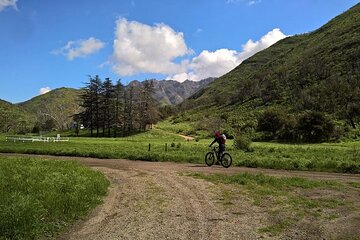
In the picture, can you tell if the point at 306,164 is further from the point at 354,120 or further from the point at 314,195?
the point at 354,120

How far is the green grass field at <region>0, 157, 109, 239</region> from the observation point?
30.6ft

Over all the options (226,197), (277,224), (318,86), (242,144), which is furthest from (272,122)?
(277,224)

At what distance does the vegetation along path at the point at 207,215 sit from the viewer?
9562 millimetres

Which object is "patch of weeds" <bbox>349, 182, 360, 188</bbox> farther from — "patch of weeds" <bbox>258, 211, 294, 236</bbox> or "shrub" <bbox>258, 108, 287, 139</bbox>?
"shrub" <bbox>258, 108, 287, 139</bbox>

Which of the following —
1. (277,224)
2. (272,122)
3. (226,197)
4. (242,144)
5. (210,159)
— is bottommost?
(277,224)

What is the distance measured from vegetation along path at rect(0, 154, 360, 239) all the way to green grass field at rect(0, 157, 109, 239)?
1.75ft

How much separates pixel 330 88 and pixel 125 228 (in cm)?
9212

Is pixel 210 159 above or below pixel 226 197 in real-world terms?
above

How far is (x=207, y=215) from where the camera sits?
37.4 feet

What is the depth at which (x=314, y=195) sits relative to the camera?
14711 mm

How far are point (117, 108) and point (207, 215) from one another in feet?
318

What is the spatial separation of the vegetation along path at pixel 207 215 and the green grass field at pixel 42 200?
1.75ft

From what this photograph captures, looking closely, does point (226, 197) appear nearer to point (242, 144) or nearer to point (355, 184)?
point (355, 184)

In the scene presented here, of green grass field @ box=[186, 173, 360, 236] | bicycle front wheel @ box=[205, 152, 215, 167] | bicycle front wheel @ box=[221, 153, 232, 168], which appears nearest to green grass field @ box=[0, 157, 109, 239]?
green grass field @ box=[186, 173, 360, 236]
